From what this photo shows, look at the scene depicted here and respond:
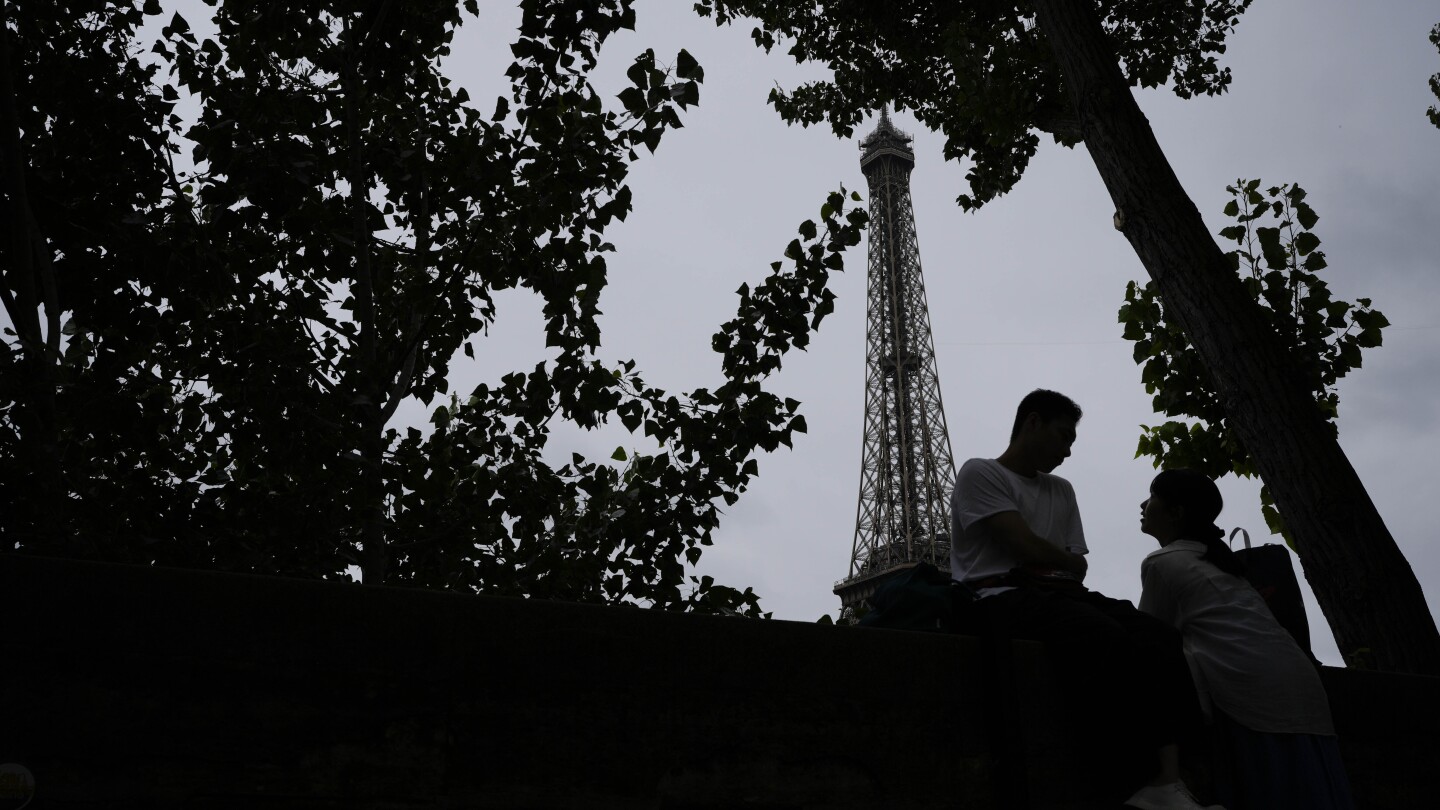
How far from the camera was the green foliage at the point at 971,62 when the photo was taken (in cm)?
985

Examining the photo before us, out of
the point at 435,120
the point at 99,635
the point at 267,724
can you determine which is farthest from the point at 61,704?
the point at 435,120

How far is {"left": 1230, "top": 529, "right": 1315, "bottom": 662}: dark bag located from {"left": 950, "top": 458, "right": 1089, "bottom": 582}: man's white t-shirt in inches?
28.6

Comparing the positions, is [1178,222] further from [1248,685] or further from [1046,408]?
[1248,685]

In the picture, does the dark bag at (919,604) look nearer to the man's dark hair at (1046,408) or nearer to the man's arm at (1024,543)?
the man's arm at (1024,543)

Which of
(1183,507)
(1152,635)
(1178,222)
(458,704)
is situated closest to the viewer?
(458,704)

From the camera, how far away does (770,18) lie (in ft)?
37.4

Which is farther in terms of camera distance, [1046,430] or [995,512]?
[1046,430]

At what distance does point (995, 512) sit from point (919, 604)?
446 mm

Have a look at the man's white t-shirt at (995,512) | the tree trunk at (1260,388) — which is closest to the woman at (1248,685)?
the man's white t-shirt at (995,512)

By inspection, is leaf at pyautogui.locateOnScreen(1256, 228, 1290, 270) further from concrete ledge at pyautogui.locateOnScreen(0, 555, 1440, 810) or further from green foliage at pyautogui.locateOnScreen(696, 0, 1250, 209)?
concrete ledge at pyautogui.locateOnScreen(0, 555, 1440, 810)

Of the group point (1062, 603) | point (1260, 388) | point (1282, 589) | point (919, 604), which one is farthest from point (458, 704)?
point (1260, 388)

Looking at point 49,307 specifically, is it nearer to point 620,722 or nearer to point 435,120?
point 435,120

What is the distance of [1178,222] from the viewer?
7000 mm

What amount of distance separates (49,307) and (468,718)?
379 cm
